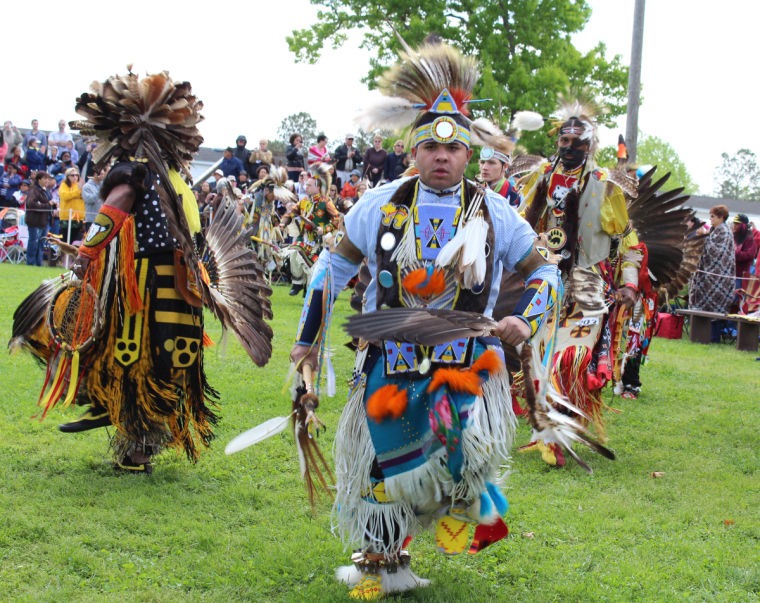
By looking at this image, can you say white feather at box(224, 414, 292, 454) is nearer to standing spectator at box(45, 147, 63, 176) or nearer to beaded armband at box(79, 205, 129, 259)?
beaded armband at box(79, 205, 129, 259)

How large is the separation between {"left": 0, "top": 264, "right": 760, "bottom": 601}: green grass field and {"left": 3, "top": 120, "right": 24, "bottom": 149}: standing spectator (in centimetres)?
1481

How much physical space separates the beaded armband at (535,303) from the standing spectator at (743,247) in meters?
10.6

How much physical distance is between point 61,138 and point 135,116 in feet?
53.0

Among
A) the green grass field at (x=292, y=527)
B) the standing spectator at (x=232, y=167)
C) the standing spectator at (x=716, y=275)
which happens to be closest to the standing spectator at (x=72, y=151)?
the standing spectator at (x=232, y=167)

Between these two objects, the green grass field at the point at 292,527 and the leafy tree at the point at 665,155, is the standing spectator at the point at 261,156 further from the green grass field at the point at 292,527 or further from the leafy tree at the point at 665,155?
the leafy tree at the point at 665,155

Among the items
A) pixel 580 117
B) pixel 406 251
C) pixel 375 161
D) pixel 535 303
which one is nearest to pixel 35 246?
pixel 375 161

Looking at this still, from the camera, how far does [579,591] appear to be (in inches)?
122

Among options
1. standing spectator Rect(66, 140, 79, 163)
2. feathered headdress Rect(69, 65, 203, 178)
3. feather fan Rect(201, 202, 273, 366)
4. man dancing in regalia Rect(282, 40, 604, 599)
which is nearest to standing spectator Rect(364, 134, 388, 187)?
standing spectator Rect(66, 140, 79, 163)

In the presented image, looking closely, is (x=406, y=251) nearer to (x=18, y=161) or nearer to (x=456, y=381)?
(x=456, y=381)

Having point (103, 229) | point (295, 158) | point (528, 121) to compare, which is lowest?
point (103, 229)

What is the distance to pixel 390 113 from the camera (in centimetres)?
304

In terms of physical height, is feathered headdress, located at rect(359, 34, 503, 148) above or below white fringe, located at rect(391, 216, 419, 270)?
above

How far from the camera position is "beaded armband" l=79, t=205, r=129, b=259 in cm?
383

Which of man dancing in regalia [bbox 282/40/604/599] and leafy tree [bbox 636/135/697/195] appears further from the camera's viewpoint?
leafy tree [bbox 636/135/697/195]
